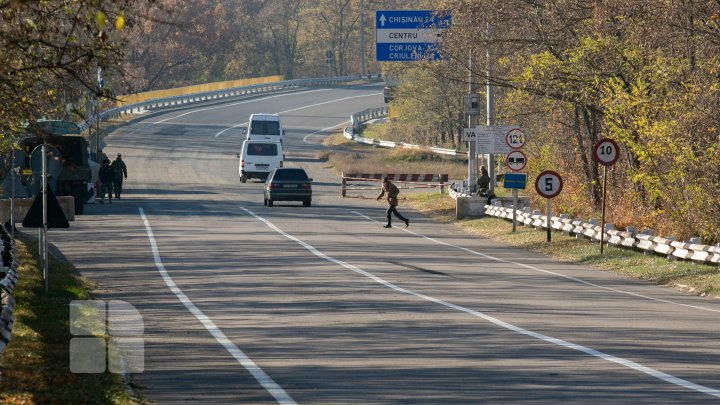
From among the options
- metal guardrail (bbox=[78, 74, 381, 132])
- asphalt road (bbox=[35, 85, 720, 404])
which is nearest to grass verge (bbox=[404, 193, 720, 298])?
→ asphalt road (bbox=[35, 85, 720, 404])

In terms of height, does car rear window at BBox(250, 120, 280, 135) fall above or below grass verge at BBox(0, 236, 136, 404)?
above

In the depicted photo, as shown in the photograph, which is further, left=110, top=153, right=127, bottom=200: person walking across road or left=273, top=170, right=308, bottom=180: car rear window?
left=110, top=153, right=127, bottom=200: person walking across road

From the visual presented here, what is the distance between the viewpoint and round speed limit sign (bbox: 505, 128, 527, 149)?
36.7 m

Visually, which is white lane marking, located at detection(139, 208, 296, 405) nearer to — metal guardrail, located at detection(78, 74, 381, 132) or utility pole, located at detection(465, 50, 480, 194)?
utility pole, located at detection(465, 50, 480, 194)

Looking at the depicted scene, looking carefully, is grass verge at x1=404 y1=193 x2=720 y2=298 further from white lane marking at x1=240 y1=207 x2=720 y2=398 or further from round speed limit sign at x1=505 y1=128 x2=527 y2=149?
white lane marking at x1=240 y1=207 x2=720 y2=398

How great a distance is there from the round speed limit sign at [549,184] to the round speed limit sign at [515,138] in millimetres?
4310

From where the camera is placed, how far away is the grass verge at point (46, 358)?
11547mm

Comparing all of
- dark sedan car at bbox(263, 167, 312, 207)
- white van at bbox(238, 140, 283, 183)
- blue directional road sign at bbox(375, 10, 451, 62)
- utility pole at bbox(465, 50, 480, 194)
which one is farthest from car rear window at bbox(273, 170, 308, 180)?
white van at bbox(238, 140, 283, 183)

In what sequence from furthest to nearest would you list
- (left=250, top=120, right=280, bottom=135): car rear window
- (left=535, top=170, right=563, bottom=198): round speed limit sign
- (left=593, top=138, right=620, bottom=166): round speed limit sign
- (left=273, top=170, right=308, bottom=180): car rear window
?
(left=250, top=120, right=280, bottom=135): car rear window
(left=273, top=170, right=308, bottom=180): car rear window
(left=535, top=170, right=563, bottom=198): round speed limit sign
(left=593, top=138, right=620, bottom=166): round speed limit sign

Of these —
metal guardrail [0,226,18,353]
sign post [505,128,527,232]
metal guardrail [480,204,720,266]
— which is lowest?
metal guardrail [480,204,720,266]

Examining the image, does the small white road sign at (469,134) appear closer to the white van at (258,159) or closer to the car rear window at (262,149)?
the white van at (258,159)

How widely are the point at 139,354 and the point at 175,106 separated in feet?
321

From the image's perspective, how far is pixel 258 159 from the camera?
205ft

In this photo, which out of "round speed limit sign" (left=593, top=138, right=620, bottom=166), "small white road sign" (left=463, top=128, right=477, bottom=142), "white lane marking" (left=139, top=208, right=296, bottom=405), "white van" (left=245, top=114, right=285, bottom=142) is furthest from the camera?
"white van" (left=245, top=114, right=285, bottom=142)
